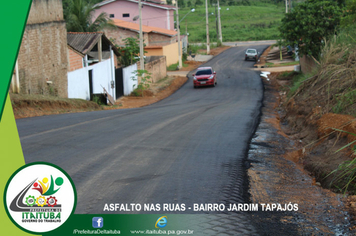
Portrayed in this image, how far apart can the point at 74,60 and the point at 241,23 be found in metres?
91.6

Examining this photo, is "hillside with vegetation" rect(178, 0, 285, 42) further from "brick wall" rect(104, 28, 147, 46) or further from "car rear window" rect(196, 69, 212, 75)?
"car rear window" rect(196, 69, 212, 75)

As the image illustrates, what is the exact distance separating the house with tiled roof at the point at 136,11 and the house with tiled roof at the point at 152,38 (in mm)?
9469

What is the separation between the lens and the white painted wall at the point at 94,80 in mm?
22766

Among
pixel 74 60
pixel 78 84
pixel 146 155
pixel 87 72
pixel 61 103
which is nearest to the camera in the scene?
pixel 146 155

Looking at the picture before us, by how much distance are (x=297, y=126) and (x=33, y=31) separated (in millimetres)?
13286

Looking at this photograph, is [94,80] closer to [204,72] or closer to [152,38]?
[204,72]

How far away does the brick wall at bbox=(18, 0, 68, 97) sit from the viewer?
62.4 feet

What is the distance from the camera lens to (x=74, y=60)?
2505 centimetres

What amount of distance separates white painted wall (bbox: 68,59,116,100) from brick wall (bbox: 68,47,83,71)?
3.05ft

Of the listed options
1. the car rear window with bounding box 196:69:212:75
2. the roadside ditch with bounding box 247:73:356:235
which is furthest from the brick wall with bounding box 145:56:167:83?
the roadside ditch with bounding box 247:73:356:235

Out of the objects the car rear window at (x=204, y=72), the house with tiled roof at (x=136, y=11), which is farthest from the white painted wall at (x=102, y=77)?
the house with tiled roof at (x=136, y=11)

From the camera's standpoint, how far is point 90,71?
2553 centimetres

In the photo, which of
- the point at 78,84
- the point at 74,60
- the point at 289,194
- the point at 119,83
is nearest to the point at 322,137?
the point at 289,194

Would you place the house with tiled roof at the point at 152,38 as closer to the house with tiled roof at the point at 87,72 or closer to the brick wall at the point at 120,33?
the brick wall at the point at 120,33
